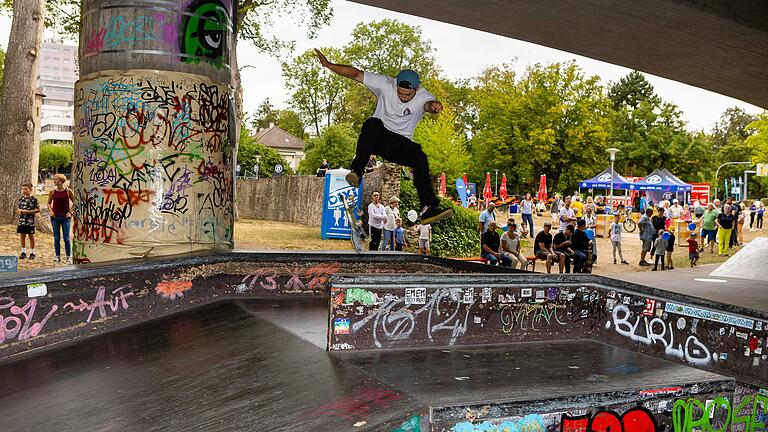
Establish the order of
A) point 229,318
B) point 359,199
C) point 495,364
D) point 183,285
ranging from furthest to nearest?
point 359,199
point 183,285
point 229,318
point 495,364

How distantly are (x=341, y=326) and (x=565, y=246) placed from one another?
39.2 feet

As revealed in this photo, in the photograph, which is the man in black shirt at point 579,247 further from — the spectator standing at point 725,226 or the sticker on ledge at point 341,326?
the sticker on ledge at point 341,326

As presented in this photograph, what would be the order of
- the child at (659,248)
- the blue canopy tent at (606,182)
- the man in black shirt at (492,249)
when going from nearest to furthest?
the man in black shirt at (492,249) < the child at (659,248) < the blue canopy tent at (606,182)

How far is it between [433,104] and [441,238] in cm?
1391

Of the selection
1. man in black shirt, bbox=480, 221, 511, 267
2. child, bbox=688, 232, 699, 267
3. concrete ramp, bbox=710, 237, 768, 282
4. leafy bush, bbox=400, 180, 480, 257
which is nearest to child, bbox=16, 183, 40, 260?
man in black shirt, bbox=480, 221, 511, 267

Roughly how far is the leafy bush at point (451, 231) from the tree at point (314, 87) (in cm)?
1401

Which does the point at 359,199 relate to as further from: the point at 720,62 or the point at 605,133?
the point at 605,133

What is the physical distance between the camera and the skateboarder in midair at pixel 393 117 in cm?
764

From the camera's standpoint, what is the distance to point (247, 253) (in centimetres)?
769

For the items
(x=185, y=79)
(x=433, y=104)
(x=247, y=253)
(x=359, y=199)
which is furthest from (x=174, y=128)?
(x=359, y=199)

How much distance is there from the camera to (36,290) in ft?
16.1

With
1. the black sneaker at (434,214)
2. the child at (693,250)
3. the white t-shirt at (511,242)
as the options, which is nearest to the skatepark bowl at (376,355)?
the black sneaker at (434,214)

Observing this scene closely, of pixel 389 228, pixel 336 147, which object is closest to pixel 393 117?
pixel 389 228

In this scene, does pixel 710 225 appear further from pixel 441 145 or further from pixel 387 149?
pixel 441 145
